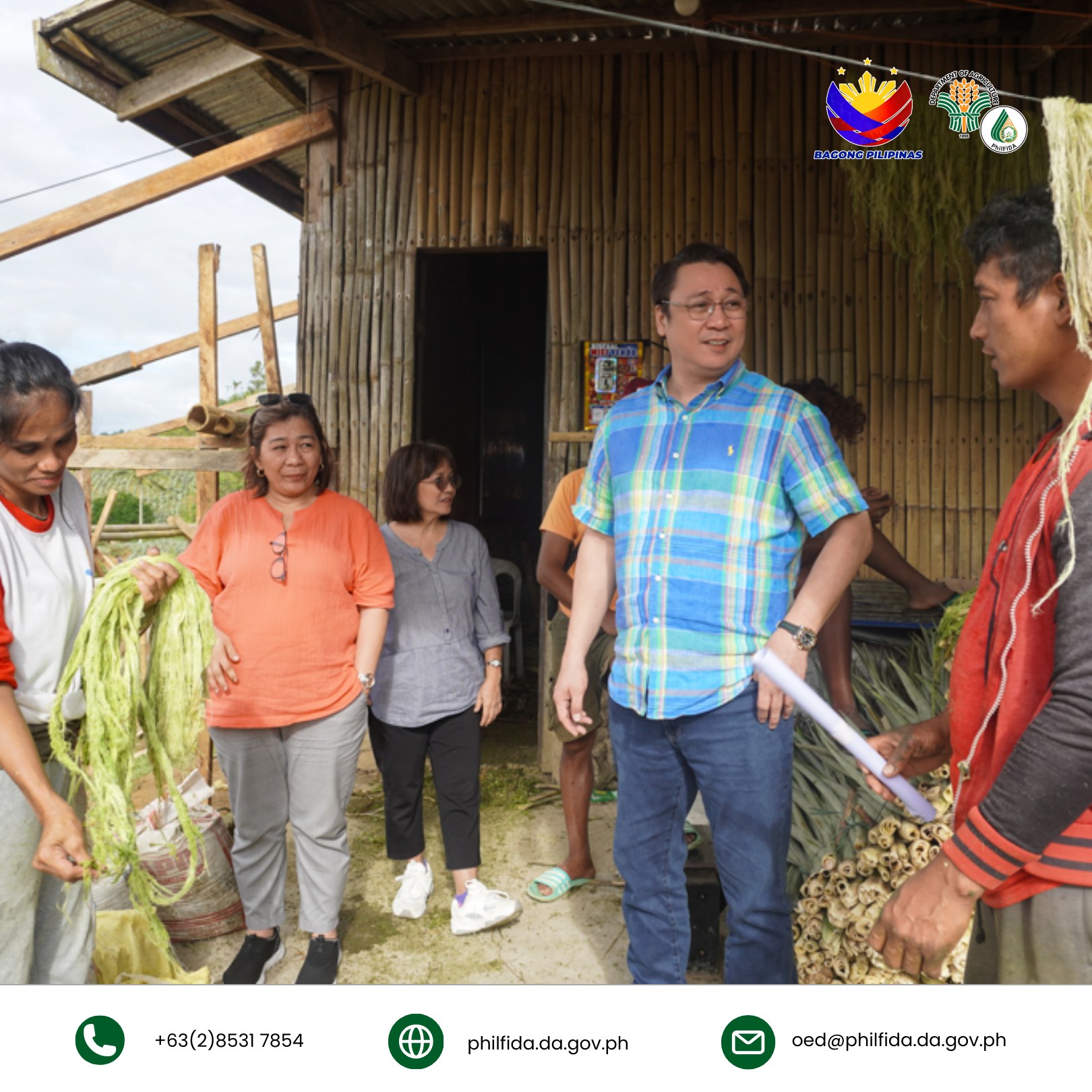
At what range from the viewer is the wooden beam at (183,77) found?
511cm

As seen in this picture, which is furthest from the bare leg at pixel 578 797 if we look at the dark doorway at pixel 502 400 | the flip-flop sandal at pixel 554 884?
the dark doorway at pixel 502 400

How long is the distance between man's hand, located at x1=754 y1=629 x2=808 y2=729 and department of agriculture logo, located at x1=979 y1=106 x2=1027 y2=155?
1.53 meters

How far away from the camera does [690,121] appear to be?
4922 millimetres

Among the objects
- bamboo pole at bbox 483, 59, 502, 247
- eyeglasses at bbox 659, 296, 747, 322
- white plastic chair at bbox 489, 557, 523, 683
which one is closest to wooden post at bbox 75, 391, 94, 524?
eyeglasses at bbox 659, 296, 747, 322

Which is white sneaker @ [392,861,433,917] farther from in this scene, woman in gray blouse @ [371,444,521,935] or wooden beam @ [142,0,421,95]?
wooden beam @ [142,0,421,95]

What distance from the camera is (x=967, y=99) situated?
288cm

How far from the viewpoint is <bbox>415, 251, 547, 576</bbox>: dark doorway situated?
307 inches

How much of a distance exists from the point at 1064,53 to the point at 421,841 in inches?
191

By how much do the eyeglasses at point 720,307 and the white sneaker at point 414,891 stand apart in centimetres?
264

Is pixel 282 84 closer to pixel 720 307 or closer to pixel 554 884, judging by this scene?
pixel 720 307

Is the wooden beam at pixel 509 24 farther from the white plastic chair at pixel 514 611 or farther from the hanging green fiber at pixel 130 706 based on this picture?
the white plastic chair at pixel 514 611
